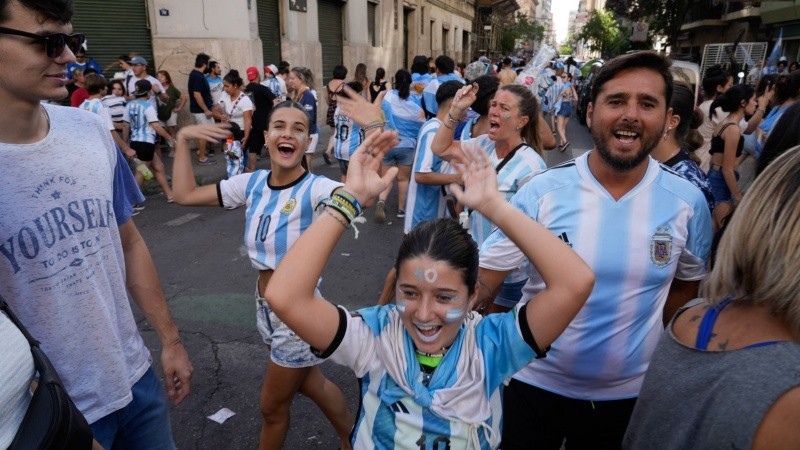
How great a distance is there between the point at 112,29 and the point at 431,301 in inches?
462

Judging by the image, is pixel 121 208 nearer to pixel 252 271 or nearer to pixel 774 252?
pixel 774 252

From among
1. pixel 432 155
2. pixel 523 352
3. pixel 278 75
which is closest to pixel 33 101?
pixel 523 352

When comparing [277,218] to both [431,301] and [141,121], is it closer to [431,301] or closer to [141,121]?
[431,301]

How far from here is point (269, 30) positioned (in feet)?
47.3

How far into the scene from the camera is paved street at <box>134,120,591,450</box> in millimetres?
3227

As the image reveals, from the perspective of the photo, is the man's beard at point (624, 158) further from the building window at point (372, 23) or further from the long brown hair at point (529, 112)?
the building window at point (372, 23)

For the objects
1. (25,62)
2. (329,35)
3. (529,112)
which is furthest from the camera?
(329,35)

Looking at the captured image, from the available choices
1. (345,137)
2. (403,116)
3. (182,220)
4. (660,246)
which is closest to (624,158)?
(660,246)

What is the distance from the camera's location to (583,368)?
201 centimetres

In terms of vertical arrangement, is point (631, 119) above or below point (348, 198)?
above

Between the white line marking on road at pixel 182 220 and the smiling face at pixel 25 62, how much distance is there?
5.71 metres

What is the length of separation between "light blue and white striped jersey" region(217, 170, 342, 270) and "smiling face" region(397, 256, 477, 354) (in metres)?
1.10

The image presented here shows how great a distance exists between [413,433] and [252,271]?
4.27 meters

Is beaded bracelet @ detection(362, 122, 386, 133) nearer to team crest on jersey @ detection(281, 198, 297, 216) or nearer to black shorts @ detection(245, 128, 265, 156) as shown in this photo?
team crest on jersey @ detection(281, 198, 297, 216)
